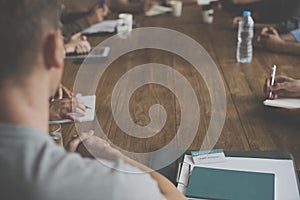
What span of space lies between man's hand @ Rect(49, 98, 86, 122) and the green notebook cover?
0.58m

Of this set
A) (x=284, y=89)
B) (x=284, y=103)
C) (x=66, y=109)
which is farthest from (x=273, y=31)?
(x=66, y=109)

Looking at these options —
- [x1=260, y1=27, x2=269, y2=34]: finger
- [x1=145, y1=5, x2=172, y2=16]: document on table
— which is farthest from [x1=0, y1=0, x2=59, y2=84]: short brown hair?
[x1=145, y1=5, x2=172, y2=16]: document on table

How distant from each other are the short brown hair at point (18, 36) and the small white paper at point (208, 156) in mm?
734

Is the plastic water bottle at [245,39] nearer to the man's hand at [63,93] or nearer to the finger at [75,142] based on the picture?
the man's hand at [63,93]

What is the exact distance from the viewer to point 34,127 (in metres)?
0.85

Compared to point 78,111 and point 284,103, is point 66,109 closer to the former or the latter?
point 78,111

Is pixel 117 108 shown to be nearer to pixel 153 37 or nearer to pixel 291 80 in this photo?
pixel 291 80

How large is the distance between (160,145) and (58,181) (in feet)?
2.62

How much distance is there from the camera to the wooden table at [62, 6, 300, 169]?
5.22ft

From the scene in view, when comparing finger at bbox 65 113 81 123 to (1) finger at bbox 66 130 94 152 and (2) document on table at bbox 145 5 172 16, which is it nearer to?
(1) finger at bbox 66 130 94 152

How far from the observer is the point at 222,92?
1.97 m

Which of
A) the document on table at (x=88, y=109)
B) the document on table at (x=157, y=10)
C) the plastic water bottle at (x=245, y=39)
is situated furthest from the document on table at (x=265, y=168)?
the document on table at (x=157, y=10)

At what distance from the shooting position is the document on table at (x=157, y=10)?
3.34 m

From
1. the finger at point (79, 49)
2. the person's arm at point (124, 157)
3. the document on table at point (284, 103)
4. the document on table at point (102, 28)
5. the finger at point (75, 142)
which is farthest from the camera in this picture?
the document on table at point (102, 28)
